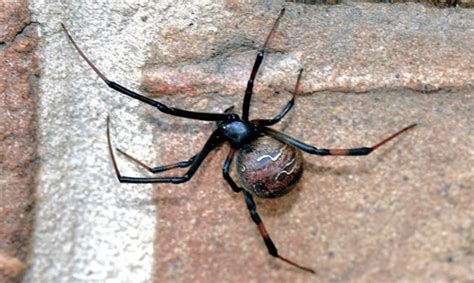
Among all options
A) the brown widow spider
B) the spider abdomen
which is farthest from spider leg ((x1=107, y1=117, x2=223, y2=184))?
the spider abdomen

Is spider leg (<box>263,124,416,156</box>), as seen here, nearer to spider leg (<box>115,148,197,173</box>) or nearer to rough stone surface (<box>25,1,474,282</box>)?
rough stone surface (<box>25,1,474,282</box>)

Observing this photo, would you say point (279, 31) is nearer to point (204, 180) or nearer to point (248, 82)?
point (248, 82)

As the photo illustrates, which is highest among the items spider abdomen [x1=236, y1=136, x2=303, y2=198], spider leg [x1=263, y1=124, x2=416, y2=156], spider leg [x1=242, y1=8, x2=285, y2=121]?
spider leg [x1=242, y1=8, x2=285, y2=121]

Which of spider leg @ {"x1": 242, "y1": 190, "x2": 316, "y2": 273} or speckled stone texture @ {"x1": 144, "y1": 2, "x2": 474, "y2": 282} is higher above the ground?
speckled stone texture @ {"x1": 144, "y1": 2, "x2": 474, "y2": 282}

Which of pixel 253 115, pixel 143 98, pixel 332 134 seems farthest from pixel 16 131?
pixel 332 134

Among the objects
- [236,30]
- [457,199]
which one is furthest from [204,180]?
[457,199]

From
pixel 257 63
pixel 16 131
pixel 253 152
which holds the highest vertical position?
pixel 257 63

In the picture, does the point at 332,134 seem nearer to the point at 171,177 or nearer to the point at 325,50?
the point at 325,50
